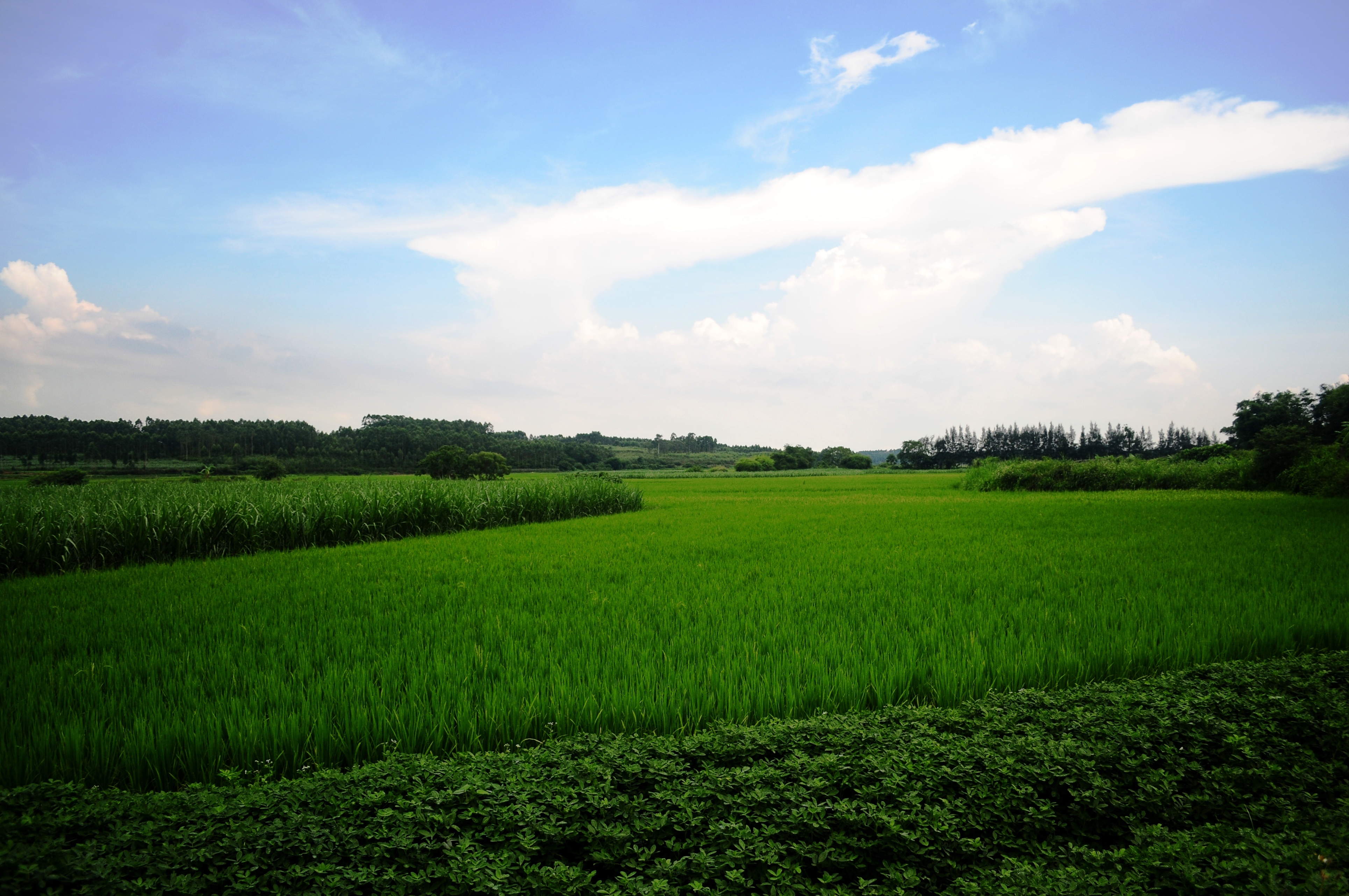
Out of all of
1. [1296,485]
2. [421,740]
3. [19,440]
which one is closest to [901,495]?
[1296,485]

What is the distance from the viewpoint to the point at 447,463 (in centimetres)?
4678

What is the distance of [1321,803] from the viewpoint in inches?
108

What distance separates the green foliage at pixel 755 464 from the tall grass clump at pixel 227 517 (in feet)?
220

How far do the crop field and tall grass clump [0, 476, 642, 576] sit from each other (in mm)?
980

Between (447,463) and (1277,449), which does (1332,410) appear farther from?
(447,463)

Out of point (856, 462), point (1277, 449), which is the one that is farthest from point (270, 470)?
point (856, 462)

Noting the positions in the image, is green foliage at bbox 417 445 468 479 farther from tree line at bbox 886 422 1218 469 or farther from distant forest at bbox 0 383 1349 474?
tree line at bbox 886 422 1218 469

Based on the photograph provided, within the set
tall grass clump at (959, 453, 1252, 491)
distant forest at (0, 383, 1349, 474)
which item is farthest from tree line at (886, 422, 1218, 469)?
tall grass clump at (959, 453, 1252, 491)

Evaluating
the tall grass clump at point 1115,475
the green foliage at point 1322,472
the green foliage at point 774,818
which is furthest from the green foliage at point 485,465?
the green foliage at point 774,818

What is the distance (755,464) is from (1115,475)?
187ft

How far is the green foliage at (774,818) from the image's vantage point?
197 centimetres

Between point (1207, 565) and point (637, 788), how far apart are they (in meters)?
9.04

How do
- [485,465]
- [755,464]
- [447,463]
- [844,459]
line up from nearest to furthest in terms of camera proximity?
[447,463], [485,465], [755,464], [844,459]

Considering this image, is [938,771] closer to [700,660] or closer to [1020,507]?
[700,660]
